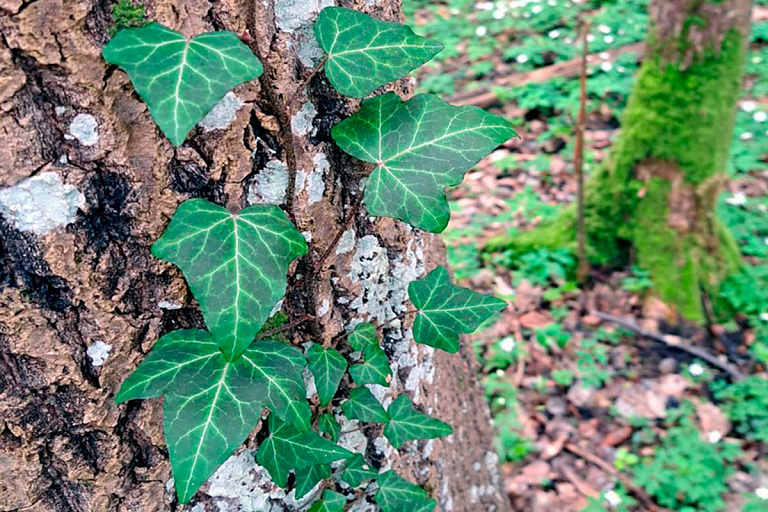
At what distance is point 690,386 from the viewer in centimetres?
238

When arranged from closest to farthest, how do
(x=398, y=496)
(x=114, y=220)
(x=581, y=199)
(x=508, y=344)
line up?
(x=114, y=220) < (x=398, y=496) < (x=508, y=344) < (x=581, y=199)

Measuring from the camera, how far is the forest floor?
6.89 ft

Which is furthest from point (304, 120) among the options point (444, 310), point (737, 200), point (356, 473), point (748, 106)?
point (748, 106)

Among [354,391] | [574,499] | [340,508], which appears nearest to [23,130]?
[354,391]

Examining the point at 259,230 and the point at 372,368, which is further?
the point at 372,368

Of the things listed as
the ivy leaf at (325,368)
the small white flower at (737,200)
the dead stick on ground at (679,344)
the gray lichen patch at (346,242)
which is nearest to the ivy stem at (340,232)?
the gray lichen patch at (346,242)

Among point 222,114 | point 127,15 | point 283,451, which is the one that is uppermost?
point 127,15

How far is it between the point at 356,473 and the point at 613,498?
4.18ft

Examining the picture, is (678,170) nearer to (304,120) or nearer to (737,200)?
(737,200)

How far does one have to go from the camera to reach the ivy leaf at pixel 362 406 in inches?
39.6

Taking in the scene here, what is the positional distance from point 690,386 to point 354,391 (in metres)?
1.85

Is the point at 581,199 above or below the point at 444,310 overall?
below

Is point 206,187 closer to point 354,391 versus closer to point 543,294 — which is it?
point 354,391

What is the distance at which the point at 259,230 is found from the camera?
73 cm
